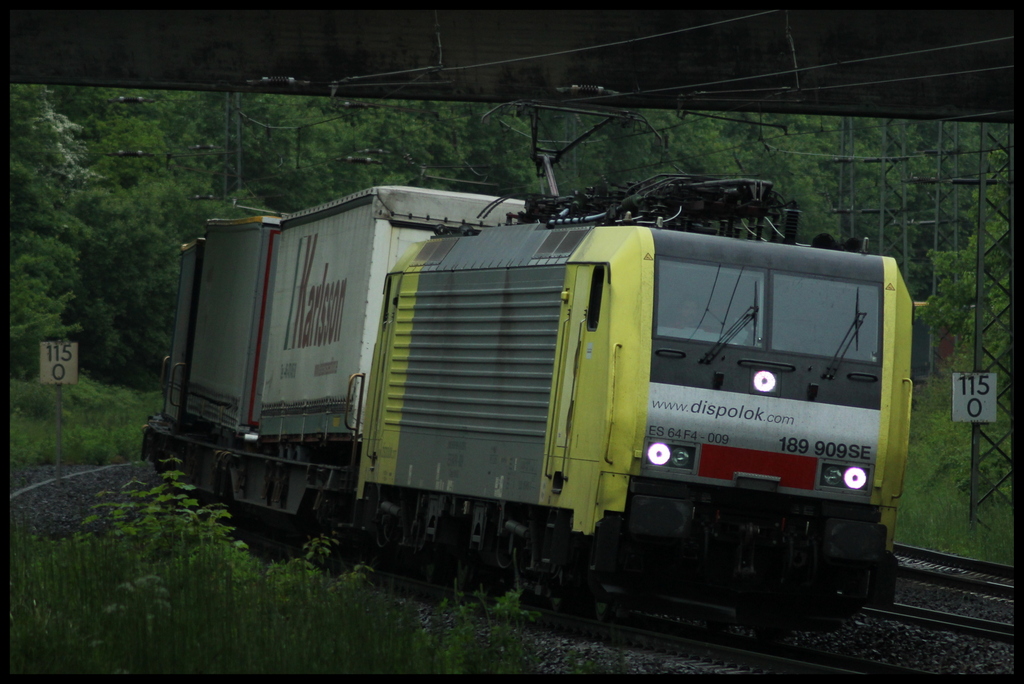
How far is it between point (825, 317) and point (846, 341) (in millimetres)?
236

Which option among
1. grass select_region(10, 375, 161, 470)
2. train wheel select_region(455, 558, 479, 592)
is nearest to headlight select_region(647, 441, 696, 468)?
train wheel select_region(455, 558, 479, 592)

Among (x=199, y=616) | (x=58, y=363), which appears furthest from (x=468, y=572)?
(x=58, y=363)

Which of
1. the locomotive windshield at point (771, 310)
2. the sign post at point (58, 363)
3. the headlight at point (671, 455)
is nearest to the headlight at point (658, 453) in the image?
the headlight at point (671, 455)

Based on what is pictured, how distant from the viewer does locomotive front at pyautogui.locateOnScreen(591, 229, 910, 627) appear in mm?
10359

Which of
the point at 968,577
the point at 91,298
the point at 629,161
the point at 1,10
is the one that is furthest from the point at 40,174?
the point at 1,10

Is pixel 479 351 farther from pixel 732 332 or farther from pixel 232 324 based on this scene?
pixel 232 324

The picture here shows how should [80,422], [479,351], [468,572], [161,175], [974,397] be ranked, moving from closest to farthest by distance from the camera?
1. [479,351]
2. [468,572]
3. [974,397]
4. [80,422]
5. [161,175]

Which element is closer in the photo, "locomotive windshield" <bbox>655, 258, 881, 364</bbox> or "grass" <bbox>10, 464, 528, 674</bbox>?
"grass" <bbox>10, 464, 528, 674</bbox>

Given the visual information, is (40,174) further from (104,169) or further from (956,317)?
(956,317)

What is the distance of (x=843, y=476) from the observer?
10609 millimetres

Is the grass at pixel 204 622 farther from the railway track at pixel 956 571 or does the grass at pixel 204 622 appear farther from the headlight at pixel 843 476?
the railway track at pixel 956 571

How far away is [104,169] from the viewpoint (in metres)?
54.3

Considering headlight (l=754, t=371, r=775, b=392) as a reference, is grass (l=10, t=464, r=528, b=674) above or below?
below

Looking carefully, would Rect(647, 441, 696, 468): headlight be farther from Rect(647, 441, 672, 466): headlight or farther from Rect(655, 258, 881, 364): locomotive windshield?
Rect(655, 258, 881, 364): locomotive windshield
